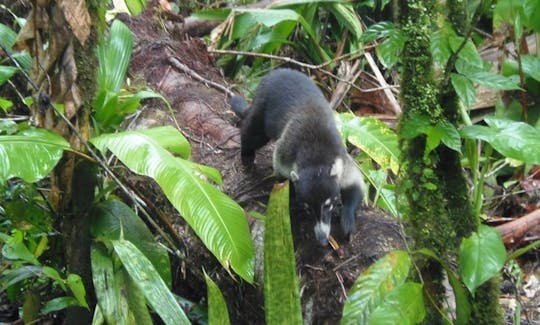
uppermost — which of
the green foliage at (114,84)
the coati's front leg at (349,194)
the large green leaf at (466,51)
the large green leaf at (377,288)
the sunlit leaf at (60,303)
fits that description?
the large green leaf at (466,51)

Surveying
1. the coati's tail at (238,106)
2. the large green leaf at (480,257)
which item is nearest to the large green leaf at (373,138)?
the coati's tail at (238,106)

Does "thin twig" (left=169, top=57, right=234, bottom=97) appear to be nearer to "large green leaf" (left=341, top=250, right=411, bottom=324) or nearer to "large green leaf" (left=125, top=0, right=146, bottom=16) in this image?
"large green leaf" (left=125, top=0, right=146, bottom=16)

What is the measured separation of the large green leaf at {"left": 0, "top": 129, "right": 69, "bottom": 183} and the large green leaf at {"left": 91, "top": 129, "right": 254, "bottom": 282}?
23cm

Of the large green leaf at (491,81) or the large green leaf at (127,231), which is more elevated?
the large green leaf at (491,81)

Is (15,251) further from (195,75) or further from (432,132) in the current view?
(195,75)

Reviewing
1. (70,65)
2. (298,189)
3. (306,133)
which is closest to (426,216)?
(298,189)

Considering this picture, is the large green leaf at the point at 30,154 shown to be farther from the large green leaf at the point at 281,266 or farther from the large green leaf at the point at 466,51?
the large green leaf at the point at 466,51

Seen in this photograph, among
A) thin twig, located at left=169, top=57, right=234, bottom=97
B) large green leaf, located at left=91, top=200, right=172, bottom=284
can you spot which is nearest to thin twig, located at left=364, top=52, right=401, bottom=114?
thin twig, located at left=169, top=57, right=234, bottom=97

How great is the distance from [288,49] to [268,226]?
4447 mm

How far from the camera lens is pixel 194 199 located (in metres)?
3.36

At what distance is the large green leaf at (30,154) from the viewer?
10.1 feet

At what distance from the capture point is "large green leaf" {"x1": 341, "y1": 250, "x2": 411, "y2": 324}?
9.00 feet

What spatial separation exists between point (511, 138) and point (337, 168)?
161 cm

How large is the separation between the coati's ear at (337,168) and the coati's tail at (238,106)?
1.15m
